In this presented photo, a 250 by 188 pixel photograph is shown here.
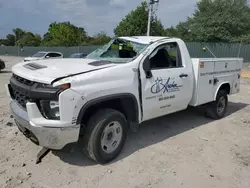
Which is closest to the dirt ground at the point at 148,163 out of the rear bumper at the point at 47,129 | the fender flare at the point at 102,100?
the rear bumper at the point at 47,129

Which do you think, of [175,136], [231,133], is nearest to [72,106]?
[175,136]

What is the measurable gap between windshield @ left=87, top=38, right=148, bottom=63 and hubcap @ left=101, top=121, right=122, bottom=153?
1231 millimetres

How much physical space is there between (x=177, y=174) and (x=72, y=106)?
183 centimetres

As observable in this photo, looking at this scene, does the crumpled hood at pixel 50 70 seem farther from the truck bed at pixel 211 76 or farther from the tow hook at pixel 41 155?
the truck bed at pixel 211 76

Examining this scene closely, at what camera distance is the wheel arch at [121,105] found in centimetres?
345

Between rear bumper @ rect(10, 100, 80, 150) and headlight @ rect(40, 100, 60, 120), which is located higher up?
headlight @ rect(40, 100, 60, 120)

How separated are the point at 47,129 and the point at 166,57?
2.71 m

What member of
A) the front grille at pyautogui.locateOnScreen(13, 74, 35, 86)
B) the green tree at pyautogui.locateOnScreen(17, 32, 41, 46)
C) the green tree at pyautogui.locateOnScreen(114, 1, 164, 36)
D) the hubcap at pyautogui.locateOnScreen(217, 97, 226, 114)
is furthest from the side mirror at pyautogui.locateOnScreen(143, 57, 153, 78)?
the green tree at pyautogui.locateOnScreen(17, 32, 41, 46)

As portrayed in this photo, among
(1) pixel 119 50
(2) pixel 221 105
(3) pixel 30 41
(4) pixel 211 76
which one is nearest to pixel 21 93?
(1) pixel 119 50

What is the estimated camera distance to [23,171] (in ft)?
11.0

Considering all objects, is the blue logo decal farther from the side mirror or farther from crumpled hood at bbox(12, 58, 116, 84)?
crumpled hood at bbox(12, 58, 116, 84)

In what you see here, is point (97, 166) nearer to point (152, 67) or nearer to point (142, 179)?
point (142, 179)

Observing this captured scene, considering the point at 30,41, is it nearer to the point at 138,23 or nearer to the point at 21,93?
the point at 138,23

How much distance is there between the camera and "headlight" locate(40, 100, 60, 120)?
9.82 ft
